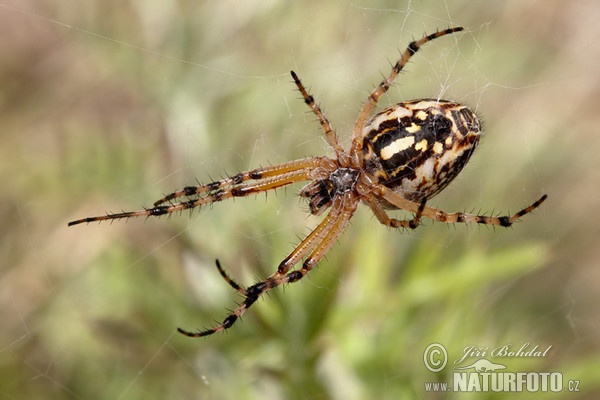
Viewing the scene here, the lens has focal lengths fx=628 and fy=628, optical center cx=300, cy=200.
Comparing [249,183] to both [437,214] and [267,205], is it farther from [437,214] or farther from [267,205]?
[437,214]

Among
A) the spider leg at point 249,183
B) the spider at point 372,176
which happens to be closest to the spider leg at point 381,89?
the spider at point 372,176

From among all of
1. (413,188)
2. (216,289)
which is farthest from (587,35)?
(216,289)

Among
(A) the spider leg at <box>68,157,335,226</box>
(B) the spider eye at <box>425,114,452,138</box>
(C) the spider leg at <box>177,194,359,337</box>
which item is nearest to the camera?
(B) the spider eye at <box>425,114,452,138</box>

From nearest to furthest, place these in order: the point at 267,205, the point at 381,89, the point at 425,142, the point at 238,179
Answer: the point at 425,142
the point at 381,89
the point at 238,179
the point at 267,205

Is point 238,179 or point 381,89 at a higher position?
point 381,89

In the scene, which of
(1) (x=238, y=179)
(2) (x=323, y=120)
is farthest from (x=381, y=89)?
(1) (x=238, y=179)

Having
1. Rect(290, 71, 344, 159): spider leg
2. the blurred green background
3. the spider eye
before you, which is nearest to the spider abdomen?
the spider eye

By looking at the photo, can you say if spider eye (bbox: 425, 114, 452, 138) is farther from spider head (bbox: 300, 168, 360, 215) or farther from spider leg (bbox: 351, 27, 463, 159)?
spider head (bbox: 300, 168, 360, 215)
